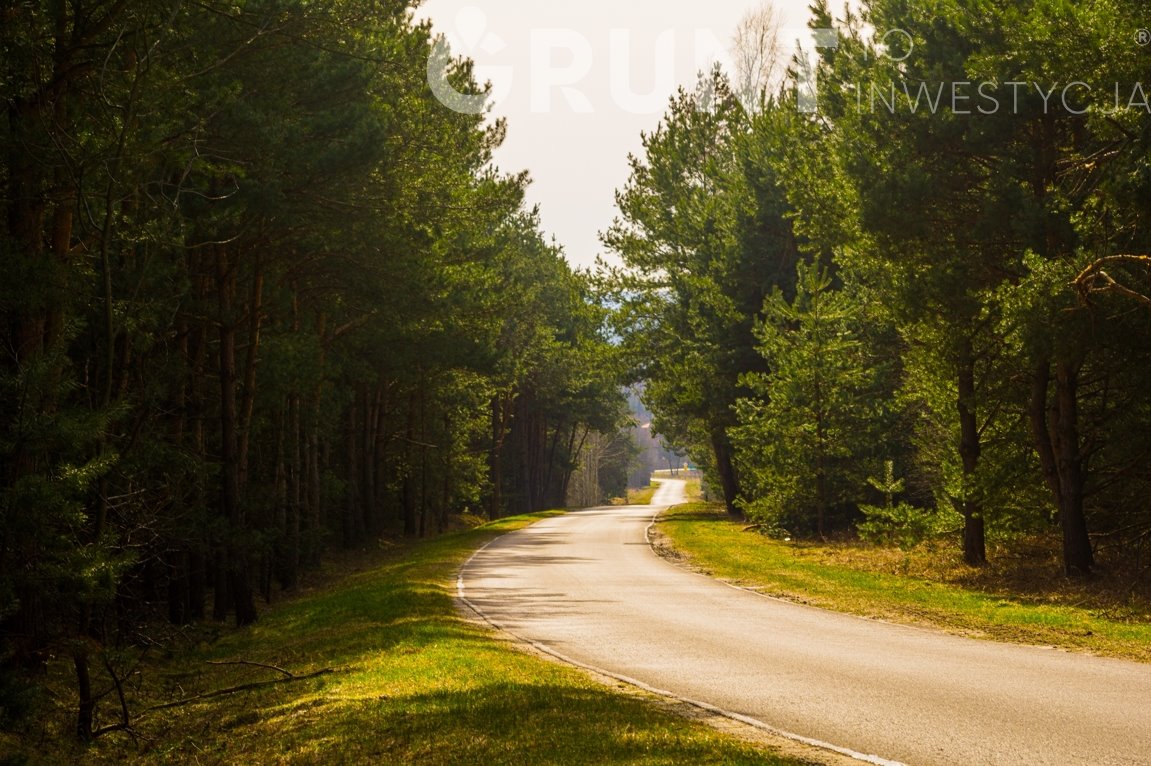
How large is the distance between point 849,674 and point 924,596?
9267 mm

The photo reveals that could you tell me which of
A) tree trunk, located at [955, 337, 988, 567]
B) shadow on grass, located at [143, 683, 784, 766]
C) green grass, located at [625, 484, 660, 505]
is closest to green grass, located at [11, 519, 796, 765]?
shadow on grass, located at [143, 683, 784, 766]

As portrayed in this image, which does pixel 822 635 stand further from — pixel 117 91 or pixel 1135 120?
pixel 117 91

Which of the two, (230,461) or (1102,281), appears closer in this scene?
(1102,281)

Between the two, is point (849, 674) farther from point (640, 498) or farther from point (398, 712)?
point (640, 498)

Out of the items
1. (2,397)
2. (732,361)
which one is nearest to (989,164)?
(2,397)

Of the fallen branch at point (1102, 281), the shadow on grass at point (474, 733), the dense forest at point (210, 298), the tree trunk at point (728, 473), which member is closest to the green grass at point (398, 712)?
the shadow on grass at point (474, 733)

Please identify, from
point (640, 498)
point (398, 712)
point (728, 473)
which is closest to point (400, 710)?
point (398, 712)

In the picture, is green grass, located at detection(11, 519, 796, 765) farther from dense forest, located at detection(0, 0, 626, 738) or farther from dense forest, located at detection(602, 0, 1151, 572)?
dense forest, located at detection(602, 0, 1151, 572)

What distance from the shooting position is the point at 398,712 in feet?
35.0

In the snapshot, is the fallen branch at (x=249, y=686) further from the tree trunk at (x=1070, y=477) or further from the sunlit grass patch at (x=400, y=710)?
the tree trunk at (x=1070, y=477)

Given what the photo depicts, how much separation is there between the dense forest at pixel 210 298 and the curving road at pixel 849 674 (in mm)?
6103

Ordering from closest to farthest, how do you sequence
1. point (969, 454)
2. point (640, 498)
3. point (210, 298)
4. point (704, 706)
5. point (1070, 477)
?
1. point (704, 706)
2. point (1070, 477)
3. point (210, 298)
4. point (969, 454)
5. point (640, 498)

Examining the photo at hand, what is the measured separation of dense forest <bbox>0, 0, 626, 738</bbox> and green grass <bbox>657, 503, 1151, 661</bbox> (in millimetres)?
11242

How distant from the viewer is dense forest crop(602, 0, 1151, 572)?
18000 millimetres
